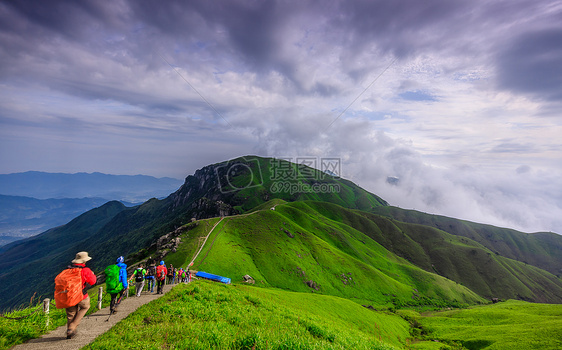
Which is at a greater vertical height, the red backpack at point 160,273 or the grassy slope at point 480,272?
the red backpack at point 160,273

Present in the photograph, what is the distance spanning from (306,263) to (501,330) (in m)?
63.6

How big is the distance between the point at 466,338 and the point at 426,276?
101453 millimetres

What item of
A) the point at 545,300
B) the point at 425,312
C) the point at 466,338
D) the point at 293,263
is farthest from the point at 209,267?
the point at 545,300

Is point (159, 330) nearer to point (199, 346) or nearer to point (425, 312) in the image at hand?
point (199, 346)

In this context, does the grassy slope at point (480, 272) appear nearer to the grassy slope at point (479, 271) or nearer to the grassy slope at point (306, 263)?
the grassy slope at point (479, 271)

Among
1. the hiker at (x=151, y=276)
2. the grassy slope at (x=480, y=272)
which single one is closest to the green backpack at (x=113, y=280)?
the hiker at (x=151, y=276)

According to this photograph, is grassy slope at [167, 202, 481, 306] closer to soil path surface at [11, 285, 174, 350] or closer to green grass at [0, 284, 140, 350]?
soil path surface at [11, 285, 174, 350]

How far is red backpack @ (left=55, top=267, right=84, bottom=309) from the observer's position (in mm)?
10242

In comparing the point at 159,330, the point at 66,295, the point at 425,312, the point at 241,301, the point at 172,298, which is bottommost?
the point at 425,312

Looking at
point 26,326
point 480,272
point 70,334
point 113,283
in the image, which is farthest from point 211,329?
point 480,272

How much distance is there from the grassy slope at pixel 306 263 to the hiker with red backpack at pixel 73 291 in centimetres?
5895

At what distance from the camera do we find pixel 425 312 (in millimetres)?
106125

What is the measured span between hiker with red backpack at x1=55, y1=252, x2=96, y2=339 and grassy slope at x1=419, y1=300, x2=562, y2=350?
241 feet

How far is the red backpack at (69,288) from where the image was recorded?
1024cm
